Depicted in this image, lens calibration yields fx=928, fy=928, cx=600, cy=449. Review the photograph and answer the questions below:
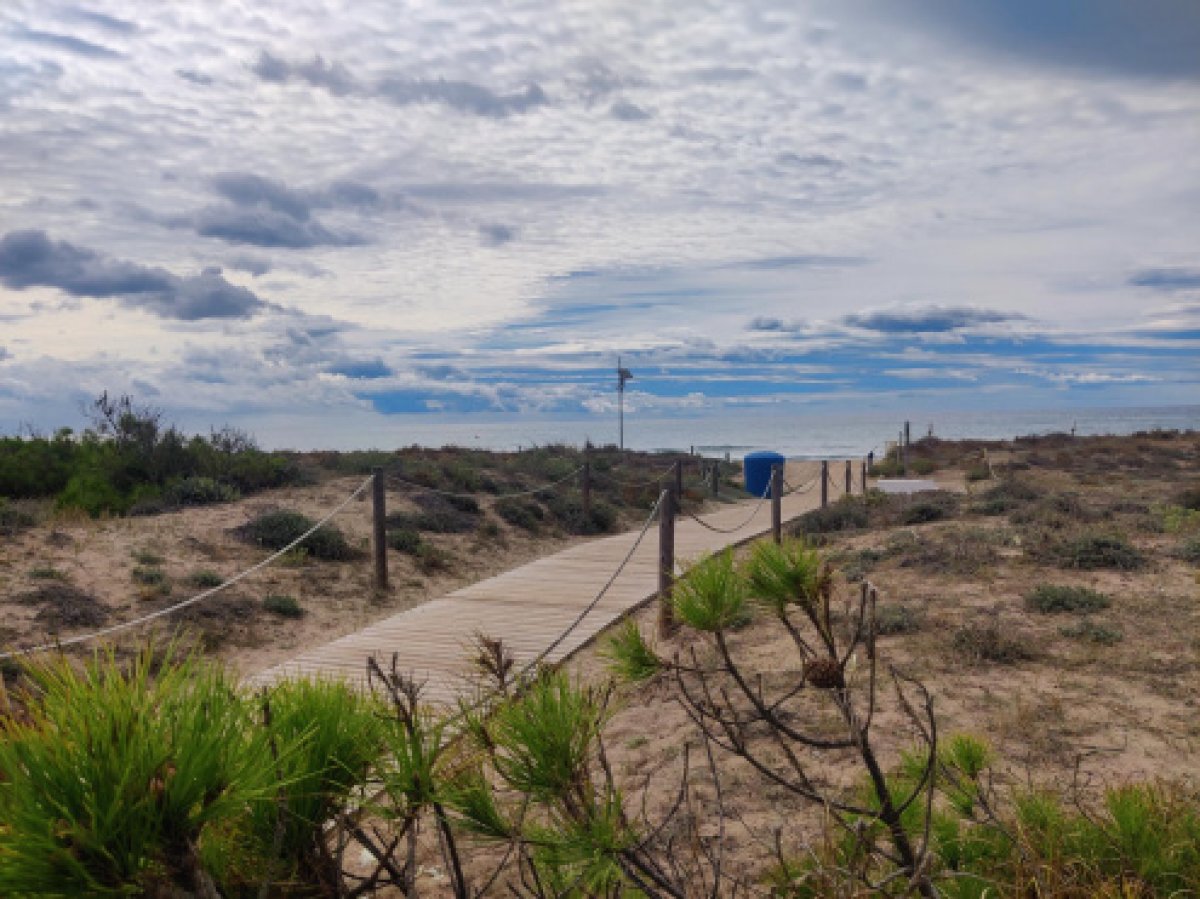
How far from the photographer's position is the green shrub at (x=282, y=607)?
9195 mm

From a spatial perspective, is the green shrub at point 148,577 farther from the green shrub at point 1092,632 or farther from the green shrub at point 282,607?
the green shrub at point 1092,632

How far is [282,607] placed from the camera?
9188mm

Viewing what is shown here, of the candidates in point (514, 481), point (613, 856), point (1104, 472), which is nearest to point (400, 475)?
point (514, 481)

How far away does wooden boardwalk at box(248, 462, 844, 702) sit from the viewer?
7.04m

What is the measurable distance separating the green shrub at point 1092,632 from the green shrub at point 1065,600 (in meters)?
0.51

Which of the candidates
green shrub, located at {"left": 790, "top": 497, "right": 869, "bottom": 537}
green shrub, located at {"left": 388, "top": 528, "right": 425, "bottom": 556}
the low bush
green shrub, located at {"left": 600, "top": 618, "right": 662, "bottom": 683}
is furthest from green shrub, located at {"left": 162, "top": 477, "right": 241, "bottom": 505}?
green shrub, located at {"left": 600, "top": 618, "right": 662, "bottom": 683}

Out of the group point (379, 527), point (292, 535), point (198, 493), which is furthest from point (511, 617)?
point (198, 493)

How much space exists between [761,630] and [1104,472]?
1956 centimetres

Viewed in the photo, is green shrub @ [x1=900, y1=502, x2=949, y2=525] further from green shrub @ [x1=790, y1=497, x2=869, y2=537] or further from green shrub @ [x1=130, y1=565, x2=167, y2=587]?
green shrub @ [x1=130, y1=565, x2=167, y2=587]

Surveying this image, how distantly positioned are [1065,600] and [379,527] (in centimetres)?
670

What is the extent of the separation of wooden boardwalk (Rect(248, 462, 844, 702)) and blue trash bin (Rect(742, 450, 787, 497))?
38.6ft

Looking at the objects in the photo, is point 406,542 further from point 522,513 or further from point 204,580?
point 522,513

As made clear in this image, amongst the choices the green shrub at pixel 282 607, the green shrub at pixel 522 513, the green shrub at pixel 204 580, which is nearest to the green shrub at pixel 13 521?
the green shrub at pixel 204 580

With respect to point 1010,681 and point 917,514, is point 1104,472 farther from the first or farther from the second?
Answer: point 1010,681
